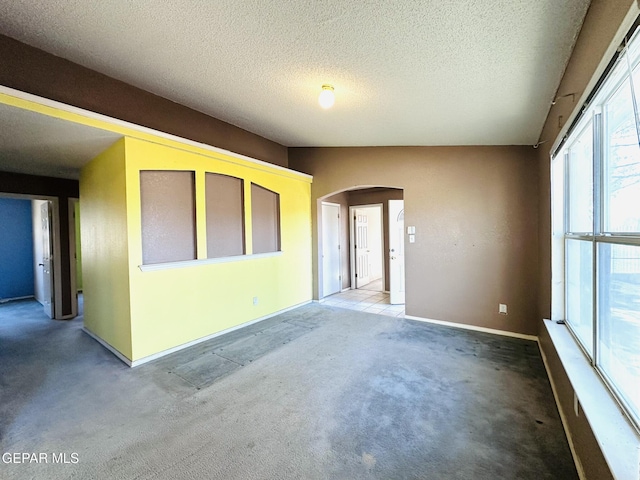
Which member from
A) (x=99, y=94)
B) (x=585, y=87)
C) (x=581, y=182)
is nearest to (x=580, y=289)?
(x=581, y=182)

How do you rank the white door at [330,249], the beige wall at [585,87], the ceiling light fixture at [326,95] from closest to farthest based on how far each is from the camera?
the beige wall at [585,87]
the ceiling light fixture at [326,95]
the white door at [330,249]

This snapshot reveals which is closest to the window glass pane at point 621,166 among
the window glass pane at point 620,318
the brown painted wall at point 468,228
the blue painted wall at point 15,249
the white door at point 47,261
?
the window glass pane at point 620,318

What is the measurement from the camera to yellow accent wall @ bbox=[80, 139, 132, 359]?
2871 mm

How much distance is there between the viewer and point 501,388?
2.35m

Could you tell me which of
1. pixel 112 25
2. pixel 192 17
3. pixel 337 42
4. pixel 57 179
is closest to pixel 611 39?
pixel 337 42

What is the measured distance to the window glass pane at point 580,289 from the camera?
179 cm

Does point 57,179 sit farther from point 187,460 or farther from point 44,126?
point 187,460

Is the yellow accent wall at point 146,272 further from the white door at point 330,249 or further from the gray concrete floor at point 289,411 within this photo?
the white door at point 330,249

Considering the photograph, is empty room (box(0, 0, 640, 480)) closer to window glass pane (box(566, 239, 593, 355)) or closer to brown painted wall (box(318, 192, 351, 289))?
window glass pane (box(566, 239, 593, 355))

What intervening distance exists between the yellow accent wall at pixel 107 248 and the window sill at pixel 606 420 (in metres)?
3.52

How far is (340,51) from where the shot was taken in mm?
2078

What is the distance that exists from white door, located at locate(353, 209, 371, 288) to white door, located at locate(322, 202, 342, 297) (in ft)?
2.26

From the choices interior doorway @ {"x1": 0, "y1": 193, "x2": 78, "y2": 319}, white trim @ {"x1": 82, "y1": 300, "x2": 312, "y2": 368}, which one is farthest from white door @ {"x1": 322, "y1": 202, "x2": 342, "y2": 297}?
interior doorway @ {"x1": 0, "y1": 193, "x2": 78, "y2": 319}

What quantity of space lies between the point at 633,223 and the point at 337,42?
6.47 ft
